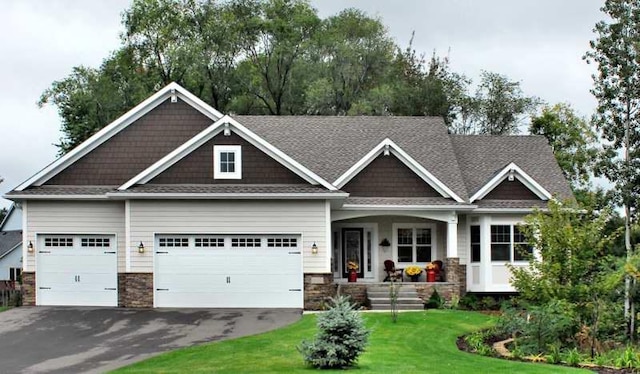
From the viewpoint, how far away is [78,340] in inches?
738

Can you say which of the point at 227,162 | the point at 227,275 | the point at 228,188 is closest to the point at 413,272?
the point at 227,275

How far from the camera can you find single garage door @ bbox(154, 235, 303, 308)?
2395 centimetres

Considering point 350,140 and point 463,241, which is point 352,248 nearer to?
point 463,241

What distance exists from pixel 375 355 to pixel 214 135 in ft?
34.5

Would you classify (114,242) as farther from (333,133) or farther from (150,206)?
(333,133)

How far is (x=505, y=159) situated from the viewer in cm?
3019

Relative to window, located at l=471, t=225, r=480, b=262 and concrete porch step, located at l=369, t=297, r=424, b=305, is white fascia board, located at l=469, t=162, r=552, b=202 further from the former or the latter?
concrete porch step, located at l=369, t=297, r=424, b=305

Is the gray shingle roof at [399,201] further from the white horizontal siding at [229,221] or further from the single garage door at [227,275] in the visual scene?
the single garage door at [227,275]

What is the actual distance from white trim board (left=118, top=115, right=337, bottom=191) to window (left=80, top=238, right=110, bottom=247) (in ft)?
6.36

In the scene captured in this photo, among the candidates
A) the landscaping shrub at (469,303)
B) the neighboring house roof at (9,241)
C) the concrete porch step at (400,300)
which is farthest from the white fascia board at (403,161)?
the neighboring house roof at (9,241)

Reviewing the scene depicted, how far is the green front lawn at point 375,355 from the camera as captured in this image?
1441cm

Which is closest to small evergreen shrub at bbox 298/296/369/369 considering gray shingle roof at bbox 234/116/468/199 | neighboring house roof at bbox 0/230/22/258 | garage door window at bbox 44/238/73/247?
gray shingle roof at bbox 234/116/468/199

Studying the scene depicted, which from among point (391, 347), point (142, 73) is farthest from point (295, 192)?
point (142, 73)

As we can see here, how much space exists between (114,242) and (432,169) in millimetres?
11133
